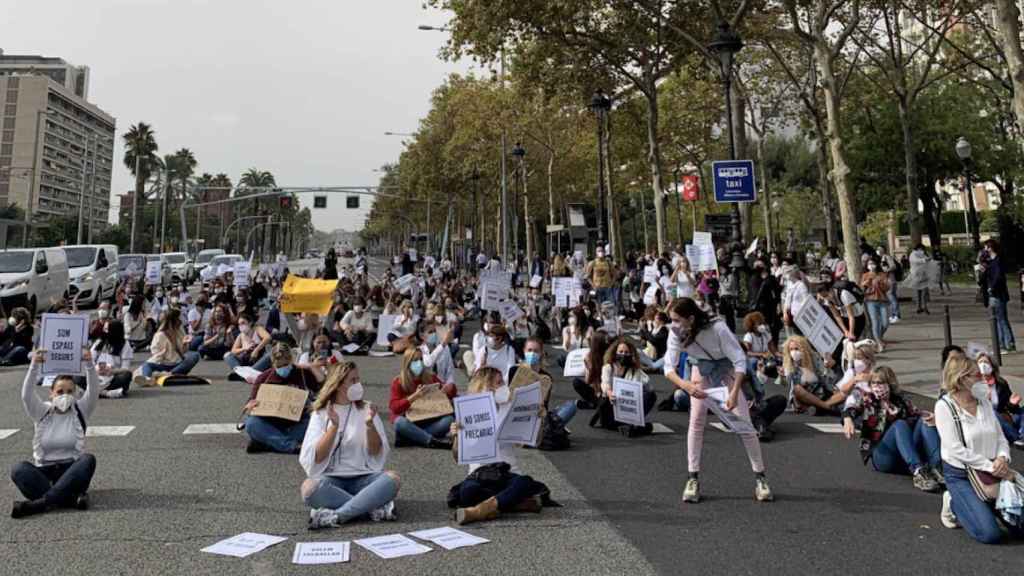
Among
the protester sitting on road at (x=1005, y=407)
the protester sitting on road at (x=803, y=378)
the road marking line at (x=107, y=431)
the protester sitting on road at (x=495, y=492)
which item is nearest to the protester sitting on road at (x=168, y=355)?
the road marking line at (x=107, y=431)

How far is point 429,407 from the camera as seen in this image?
27.6 feet

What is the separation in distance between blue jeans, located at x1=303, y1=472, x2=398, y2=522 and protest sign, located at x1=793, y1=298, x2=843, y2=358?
6131 millimetres

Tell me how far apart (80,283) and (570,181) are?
1454 inches

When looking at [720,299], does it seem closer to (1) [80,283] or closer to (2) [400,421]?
(2) [400,421]

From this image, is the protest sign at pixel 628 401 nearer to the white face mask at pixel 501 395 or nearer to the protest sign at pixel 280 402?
the white face mask at pixel 501 395

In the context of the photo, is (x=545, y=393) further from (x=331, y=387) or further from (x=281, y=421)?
(x=331, y=387)

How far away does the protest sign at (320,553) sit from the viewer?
4859mm

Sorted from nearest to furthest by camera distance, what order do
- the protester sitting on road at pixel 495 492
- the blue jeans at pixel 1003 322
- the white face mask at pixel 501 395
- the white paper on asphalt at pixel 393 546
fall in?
the white paper on asphalt at pixel 393 546 → the protester sitting on road at pixel 495 492 → the white face mask at pixel 501 395 → the blue jeans at pixel 1003 322

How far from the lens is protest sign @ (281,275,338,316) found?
13031 millimetres

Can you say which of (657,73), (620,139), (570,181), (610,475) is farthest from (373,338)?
(570,181)

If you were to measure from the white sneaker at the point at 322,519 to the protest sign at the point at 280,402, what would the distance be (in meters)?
2.53

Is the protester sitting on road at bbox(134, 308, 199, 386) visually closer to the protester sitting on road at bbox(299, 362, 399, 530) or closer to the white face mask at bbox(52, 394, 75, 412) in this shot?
the white face mask at bbox(52, 394, 75, 412)

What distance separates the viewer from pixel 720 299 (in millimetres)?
18297

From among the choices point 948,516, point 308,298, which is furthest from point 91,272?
point 948,516
